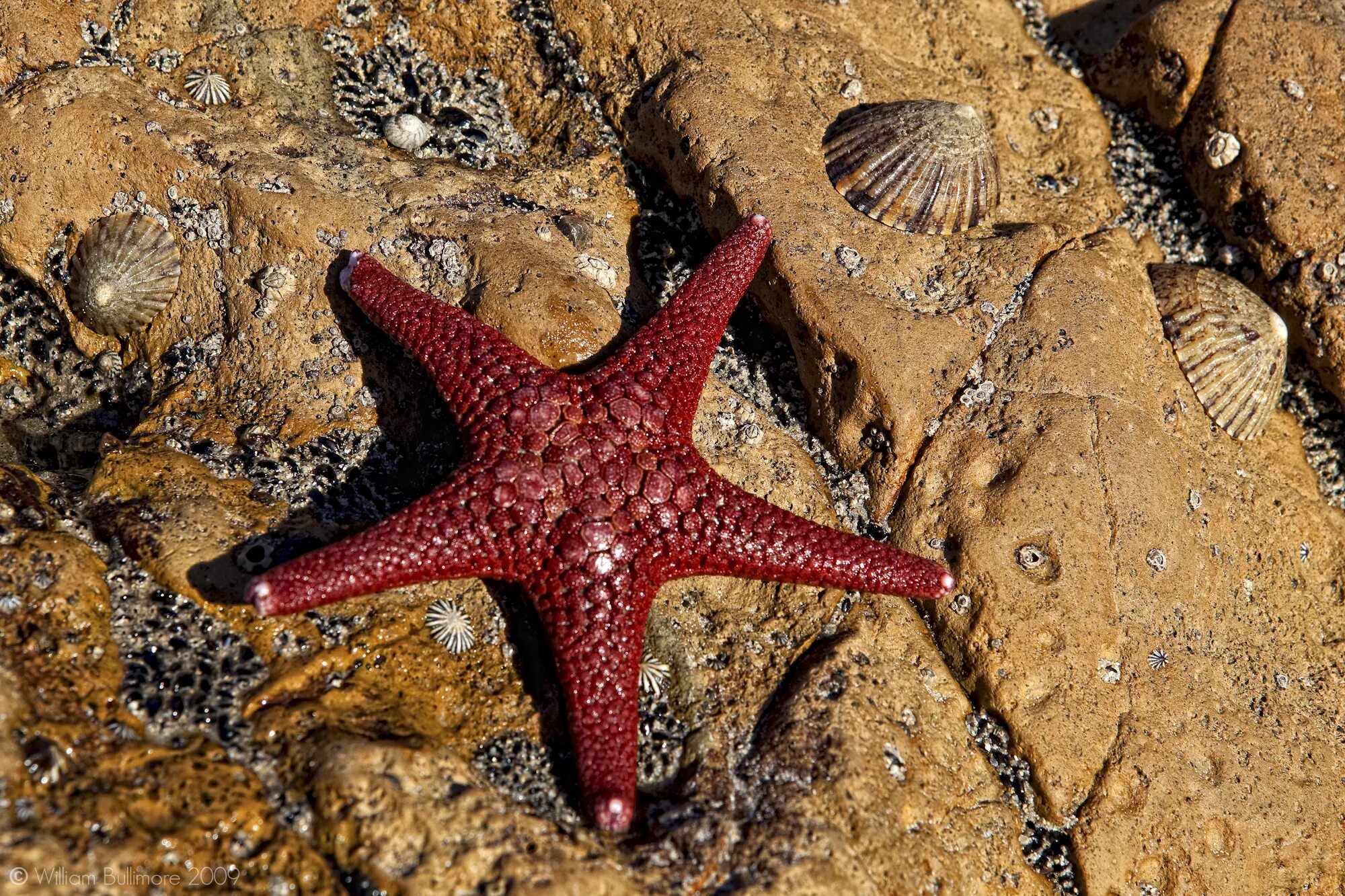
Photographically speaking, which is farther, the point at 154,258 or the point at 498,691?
the point at 154,258

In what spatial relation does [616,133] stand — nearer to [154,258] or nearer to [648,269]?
[648,269]

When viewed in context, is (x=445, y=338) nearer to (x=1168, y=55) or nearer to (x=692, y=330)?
(x=692, y=330)

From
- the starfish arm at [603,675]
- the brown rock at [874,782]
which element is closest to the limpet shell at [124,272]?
the starfish arm at [603,675]

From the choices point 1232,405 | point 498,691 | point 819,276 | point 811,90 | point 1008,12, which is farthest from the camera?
point 1008,12

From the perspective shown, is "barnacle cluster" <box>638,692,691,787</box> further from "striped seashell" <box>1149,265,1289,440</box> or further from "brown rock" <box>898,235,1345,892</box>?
"striped seashell" <box>1149,265,1289,440</box>

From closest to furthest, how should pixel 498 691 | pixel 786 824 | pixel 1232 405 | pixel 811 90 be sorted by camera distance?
1. pixel 786 824
2. pixel 498 691
3. pixel 1232 405
4. pixel 811 90

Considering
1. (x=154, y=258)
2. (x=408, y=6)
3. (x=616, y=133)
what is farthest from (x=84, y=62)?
(x=616, y=133)

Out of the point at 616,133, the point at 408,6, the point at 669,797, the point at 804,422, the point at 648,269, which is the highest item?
the point at 408,6

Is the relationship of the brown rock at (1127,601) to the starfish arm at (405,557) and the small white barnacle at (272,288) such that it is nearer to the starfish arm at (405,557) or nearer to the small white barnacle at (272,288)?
the starfish arm at (405,557)
